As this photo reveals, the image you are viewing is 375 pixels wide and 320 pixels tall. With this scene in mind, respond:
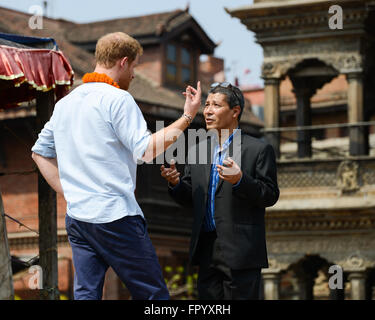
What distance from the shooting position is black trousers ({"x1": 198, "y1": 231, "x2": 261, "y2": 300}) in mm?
6500

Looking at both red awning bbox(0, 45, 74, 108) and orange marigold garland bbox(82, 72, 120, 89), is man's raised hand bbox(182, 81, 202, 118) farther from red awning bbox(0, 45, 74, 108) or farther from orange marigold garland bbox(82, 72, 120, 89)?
red awning bbox(0, 45, 74, 108)

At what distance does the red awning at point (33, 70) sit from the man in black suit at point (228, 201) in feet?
9.45

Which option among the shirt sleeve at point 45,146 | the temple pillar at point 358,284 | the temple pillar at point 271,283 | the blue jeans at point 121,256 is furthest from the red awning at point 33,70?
the temple pillar at point 271,283

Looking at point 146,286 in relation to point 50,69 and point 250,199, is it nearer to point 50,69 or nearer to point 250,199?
point 250,199

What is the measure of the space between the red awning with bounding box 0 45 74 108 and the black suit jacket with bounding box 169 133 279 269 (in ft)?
9.76

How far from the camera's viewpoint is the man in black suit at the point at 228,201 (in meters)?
6.50

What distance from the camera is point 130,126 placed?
5.68 m

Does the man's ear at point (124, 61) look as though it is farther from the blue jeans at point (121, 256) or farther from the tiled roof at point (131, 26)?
the tiled roof at point (131, 26)

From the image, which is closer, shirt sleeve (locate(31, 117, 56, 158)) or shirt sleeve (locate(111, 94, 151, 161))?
shirt sleeve (locate(111, 94, 151, 161))

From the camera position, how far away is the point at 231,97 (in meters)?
6.80

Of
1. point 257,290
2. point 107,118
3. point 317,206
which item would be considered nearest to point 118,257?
point 107,118

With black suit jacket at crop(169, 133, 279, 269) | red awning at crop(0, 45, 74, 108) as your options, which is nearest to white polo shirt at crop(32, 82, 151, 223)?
black suit jacket at crop(169, 133, 279, 269)

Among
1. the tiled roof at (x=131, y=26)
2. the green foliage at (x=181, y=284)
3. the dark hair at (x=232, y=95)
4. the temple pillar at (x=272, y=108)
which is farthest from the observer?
the tiled roof at (x=131, y=26)

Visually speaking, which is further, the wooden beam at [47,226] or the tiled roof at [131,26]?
the tiled roof at [131,26]
